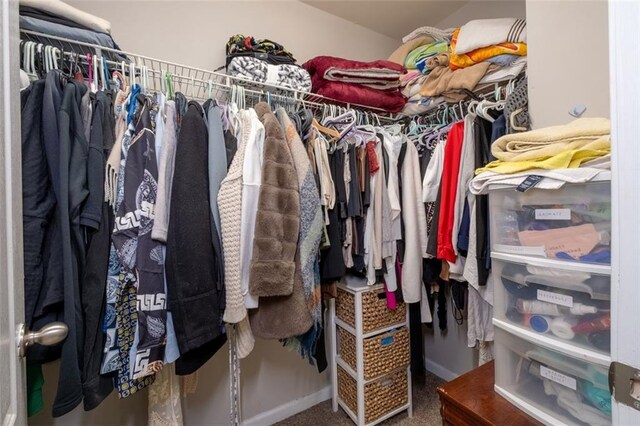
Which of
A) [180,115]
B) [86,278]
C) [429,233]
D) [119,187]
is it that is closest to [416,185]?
[429,233]

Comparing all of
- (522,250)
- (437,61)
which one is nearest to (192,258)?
(522,250)

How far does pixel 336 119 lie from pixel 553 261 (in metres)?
1.09

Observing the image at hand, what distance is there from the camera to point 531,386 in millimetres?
646

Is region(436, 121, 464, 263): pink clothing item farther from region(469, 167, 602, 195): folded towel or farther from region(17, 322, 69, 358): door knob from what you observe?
region(17, 322, 69, 358): door knob

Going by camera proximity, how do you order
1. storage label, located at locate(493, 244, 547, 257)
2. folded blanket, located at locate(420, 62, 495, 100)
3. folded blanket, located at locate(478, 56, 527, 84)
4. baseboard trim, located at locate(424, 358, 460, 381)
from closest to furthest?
1. storage label, located at locate(493, 244, 547, 257)
2. folded blanket, located at locate(478, 56, 527, 84)
3. folded blanket, located at locate(420, 62, 495, 100)
4. baseboard trim, located at locate(424, 358, 460, 381)

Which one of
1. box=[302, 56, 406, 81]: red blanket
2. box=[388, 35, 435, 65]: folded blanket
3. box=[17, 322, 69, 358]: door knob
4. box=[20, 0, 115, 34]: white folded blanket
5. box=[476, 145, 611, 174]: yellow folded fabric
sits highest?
box=[388, 35, 435, 65]: folded blanket

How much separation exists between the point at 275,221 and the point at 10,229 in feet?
2.01

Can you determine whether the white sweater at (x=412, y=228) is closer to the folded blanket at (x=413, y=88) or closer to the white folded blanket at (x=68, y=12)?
the folded blanket at (x=413, y=88)

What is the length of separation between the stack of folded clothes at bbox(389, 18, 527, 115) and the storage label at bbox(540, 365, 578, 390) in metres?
1.23

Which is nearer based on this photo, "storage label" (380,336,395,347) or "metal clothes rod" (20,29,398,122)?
"metal clothes rod" (20,29,398,122)

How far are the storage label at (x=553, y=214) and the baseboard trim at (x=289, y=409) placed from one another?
5.56ft

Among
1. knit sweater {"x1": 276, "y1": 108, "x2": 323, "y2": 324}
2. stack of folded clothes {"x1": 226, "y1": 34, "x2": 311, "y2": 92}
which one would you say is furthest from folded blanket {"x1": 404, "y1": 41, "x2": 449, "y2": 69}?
knit sweater {"x1": 276, "y1": 108, "x2": 323, "y2": 324}

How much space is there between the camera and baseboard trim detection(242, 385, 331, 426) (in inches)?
59.9

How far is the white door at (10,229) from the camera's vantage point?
1.39ft
